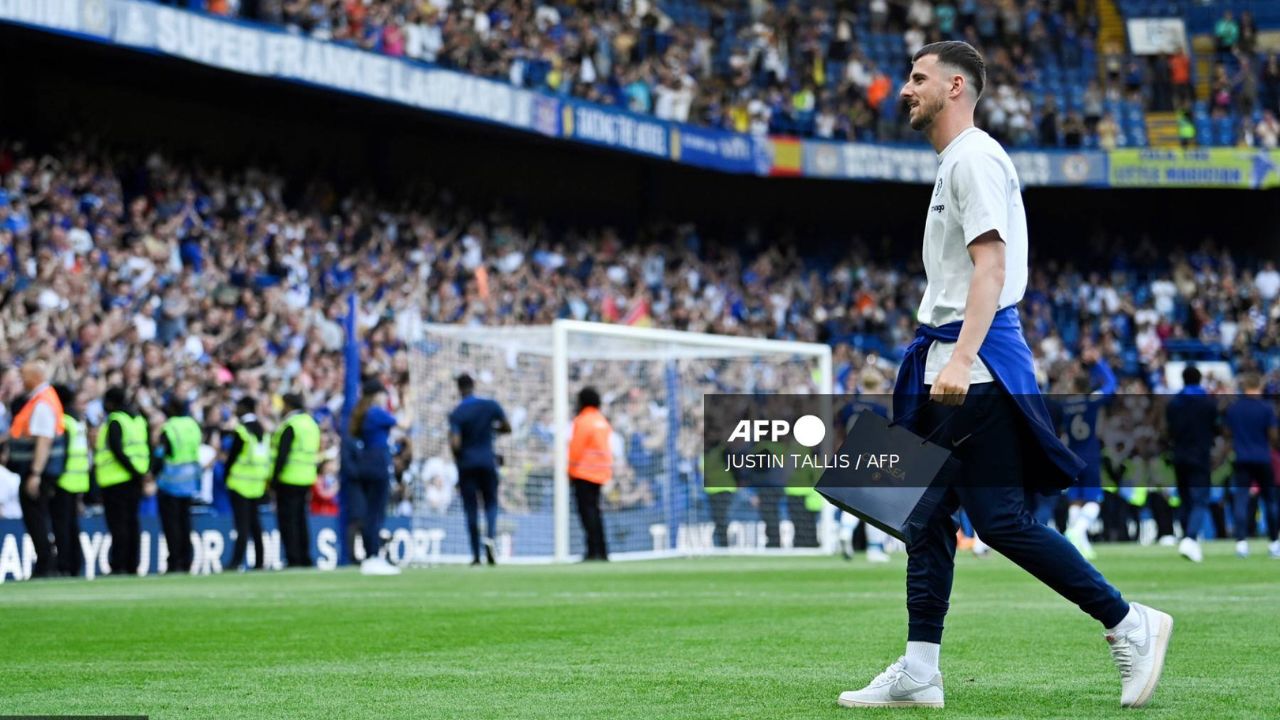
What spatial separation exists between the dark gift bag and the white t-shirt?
26 centimetres

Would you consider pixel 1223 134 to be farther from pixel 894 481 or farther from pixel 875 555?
pixel 894 481

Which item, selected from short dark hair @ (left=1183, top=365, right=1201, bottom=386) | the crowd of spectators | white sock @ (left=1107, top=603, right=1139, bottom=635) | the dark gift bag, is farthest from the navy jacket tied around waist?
the crowd of spectators

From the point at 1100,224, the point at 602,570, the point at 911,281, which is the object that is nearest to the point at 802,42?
the point at 911,281

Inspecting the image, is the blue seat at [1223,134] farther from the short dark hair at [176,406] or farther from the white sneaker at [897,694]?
the white sneaker at [897,694]

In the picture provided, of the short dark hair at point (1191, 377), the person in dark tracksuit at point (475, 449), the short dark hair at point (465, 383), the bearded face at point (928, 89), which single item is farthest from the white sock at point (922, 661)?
Result: the short dark hair at point (465, 383)

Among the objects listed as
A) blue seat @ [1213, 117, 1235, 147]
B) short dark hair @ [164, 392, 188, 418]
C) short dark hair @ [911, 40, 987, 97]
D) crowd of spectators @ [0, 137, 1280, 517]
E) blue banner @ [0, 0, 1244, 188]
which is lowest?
short dark hair @ [164, 392, 188, 418]

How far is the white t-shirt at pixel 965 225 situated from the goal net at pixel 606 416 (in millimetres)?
15480

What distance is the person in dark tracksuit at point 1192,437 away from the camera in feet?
61.4

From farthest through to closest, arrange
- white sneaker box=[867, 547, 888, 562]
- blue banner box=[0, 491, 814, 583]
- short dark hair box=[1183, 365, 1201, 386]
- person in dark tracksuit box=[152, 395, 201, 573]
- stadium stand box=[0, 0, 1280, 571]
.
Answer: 1. stadium stand box=[0, 0, 1280, 571]
2. white sneaker box=[867, 547, 888, 562]
3. short dark hair box=[1183, 365, 1201, 386]
4. blue banner box=[0, 491, 814, 583]
5. person in dark tracksuit box=[152, 395, 201, 573]

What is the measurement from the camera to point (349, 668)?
7230mm

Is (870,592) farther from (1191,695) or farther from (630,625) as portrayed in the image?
(1191,695)

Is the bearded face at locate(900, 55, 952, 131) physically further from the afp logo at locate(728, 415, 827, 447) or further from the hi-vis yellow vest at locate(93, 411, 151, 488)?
the hi-vis yellow vest at locate(93, 411, 151, 488)

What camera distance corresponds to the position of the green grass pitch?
5832 millimetres

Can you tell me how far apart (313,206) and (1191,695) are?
23297 mm
